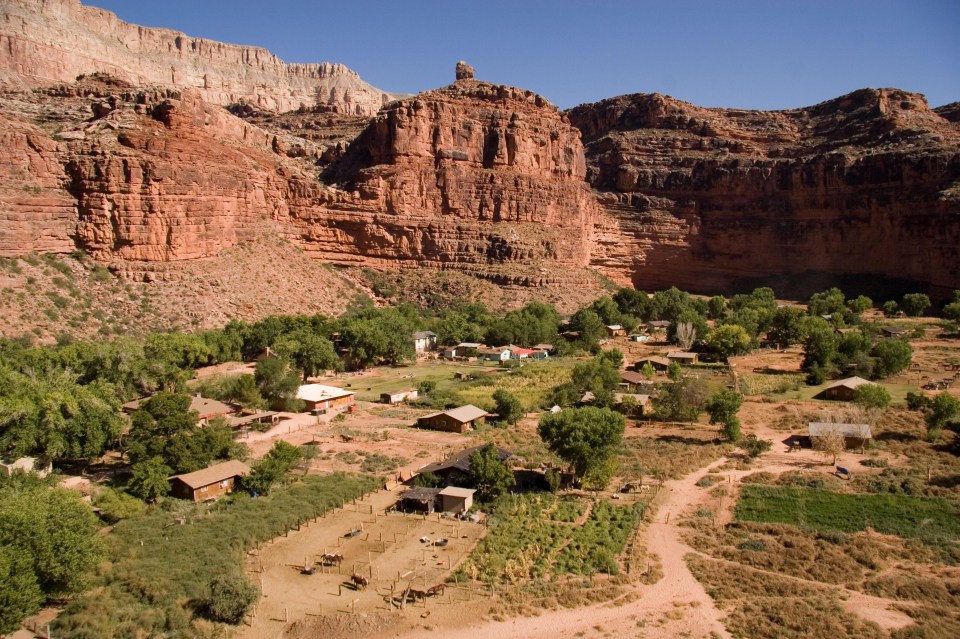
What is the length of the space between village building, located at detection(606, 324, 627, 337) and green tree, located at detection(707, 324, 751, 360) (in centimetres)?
1567

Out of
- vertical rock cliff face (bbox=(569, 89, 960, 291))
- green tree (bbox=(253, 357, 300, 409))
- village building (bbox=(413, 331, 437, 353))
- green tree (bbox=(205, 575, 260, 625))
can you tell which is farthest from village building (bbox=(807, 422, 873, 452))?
vertical rock cliff face (bbox=(569, 89, 960, 291))

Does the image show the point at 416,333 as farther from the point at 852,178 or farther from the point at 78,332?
the point at 852,178

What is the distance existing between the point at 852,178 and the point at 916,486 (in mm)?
71566

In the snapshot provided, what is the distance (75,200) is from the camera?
180ft

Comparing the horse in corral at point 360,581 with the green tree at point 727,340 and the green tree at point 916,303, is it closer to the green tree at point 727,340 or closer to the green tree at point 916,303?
the green tree at point 727,340

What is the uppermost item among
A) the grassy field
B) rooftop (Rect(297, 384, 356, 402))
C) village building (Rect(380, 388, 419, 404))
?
rooftop (Rect(297, 384, 356, 402))

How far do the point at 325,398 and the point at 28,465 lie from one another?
17.4 metres

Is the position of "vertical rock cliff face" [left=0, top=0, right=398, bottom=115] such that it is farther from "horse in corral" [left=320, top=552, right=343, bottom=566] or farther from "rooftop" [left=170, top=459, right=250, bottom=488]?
"horse in corral" [left=320, top=552, right=343, bottom=566]

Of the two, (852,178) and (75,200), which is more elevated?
(852,178)

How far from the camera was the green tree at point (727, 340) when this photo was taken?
5850 cm

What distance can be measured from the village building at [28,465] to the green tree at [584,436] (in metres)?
21.0

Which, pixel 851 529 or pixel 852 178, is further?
pixel 852 178

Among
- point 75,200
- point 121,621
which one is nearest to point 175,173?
point 75,200

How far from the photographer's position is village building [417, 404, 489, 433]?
4056cm
